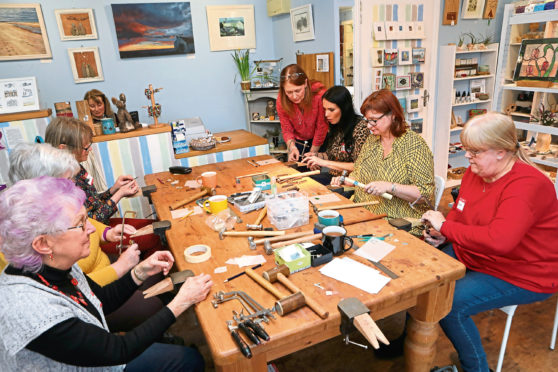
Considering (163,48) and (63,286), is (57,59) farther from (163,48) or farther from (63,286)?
(63,286)

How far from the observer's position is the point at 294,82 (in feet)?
10.5

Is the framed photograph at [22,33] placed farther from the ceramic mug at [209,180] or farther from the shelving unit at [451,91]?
the shelving unit at [451,91]

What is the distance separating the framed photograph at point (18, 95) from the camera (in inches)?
127

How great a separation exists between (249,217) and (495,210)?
1.14 meters

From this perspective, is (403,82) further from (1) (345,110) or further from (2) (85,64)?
(2) (85,64)

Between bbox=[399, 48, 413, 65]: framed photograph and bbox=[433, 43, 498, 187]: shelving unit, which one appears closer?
bbox=[399, 48, 413, 65]: framed photograph

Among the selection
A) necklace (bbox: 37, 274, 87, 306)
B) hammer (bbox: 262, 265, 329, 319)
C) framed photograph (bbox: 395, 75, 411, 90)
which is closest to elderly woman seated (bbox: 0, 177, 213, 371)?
necklace (bbox: 37, 274, 87, 306)

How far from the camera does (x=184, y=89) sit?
4.96 metres

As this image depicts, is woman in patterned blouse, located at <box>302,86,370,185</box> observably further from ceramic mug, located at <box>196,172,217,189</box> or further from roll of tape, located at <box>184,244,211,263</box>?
roll of tape, located at <box>184,244,211,263</box>

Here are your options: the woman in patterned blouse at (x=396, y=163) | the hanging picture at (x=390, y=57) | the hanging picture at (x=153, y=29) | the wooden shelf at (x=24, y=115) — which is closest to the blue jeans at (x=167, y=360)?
the woman in patterned blouse at (x=396, y=163)

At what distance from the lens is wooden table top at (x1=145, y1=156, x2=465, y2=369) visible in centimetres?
112

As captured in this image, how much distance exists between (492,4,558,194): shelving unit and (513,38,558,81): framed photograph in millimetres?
91

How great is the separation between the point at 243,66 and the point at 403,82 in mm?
2129

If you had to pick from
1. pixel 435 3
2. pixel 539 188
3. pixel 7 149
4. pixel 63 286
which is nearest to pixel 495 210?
pixel 539 188
